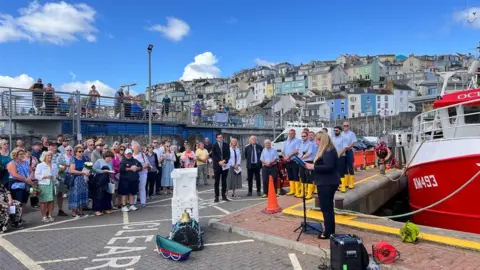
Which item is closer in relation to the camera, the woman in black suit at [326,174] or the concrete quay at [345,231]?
the concrete quay at [345,231]

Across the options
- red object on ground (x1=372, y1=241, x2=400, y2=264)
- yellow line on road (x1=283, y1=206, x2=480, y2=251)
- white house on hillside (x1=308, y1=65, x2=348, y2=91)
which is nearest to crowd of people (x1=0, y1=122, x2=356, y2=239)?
yellow line on road (x1=283, y1=206, x2=480, y2=251)

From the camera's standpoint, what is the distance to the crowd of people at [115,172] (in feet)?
26.7

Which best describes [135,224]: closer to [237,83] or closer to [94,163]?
[94,163]

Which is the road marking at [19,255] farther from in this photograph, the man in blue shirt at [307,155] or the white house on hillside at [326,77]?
the white house on hillside at [326,77]

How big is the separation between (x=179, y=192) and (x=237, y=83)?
6087 inches

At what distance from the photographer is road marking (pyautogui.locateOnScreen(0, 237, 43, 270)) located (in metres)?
6.02

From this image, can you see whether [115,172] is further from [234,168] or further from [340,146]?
[340,146]

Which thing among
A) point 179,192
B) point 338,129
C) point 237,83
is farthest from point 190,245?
point 237,83

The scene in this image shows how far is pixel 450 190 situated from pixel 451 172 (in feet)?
1.50

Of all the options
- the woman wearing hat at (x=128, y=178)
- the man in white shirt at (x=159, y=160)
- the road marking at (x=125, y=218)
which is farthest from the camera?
the man in white shirt at (x=159, y=160)

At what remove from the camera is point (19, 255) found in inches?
259

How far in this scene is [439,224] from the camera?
30.4ft

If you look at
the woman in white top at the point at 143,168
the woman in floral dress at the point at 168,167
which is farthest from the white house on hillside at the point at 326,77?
the woman in white top at the point at 143,168

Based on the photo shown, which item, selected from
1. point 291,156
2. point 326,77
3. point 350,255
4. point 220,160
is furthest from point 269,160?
point 326,77
